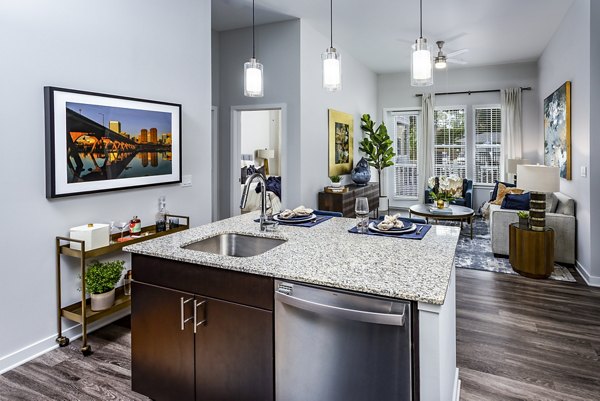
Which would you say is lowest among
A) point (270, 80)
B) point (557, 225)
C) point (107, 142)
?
point (557, 225)

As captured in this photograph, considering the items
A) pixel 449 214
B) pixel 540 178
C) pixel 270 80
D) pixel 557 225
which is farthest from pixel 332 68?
pixel 449 214

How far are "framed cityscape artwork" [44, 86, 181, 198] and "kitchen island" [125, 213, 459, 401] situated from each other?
103 cm

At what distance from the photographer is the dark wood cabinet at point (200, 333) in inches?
63.8

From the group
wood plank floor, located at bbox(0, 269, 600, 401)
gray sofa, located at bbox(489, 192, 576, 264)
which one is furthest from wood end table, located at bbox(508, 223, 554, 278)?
wood plank floor, located at bbox(0, 269, 600, 401)

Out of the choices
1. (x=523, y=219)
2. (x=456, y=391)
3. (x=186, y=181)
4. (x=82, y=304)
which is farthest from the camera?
(x=523, y=219)

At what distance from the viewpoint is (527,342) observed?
2715 millimetres

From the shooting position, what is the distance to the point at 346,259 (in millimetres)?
1722

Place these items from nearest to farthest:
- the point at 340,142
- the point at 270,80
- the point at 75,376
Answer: the point at 75,376, the point at 270,80, the point at 340,142

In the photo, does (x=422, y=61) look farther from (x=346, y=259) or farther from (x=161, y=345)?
(x=161, y=345)

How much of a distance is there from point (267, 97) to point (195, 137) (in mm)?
1817

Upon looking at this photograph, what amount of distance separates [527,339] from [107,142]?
342 cm

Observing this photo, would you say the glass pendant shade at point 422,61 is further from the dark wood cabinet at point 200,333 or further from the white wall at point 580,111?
the white wall at point 580,111

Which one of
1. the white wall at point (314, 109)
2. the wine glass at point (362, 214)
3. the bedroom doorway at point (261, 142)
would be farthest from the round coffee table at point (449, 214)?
the bedroom doorway at point (261, 142)

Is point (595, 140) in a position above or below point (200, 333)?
above
